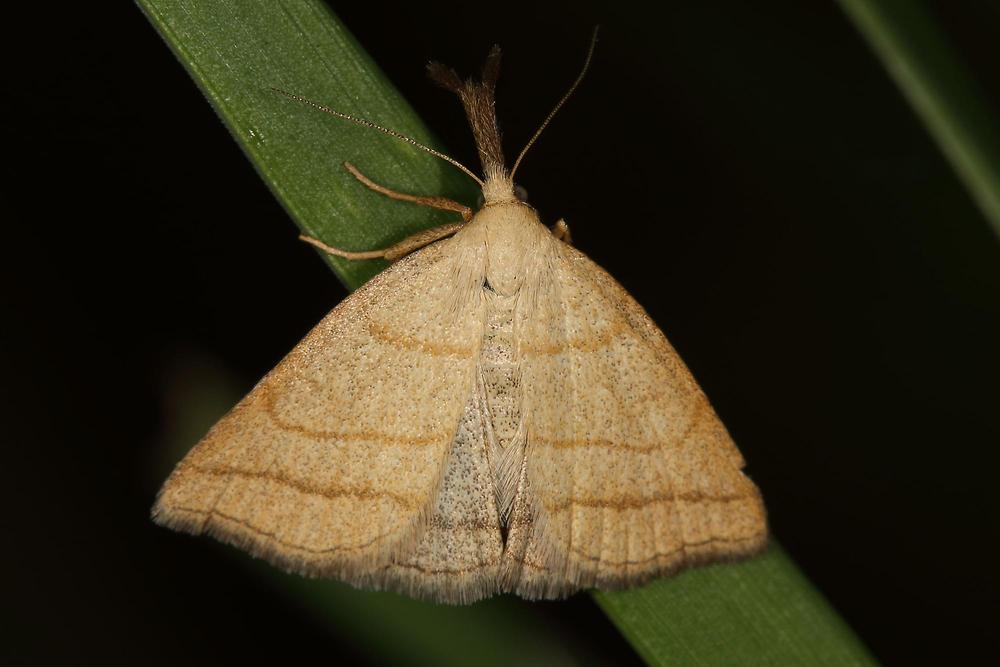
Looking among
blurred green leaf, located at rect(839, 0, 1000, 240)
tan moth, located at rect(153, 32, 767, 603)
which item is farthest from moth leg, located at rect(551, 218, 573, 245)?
blurred green leaf, located at rect(839, 0, 1000, 240)

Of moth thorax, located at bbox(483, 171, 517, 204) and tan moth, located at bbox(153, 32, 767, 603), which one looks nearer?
tan moth, located at bbox(153, 32, 767, 603)

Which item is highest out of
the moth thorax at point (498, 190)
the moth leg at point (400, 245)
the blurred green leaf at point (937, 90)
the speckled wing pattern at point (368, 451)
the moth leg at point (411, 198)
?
the blurred green leaf at point (937, 90)

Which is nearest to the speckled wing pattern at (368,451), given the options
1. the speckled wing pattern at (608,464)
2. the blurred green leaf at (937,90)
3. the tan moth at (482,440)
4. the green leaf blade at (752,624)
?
the tan moth at (482,440)

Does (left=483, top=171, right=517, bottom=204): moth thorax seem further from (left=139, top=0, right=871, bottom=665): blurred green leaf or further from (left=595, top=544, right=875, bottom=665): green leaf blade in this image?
(left=595, top=544, right=875, bottom=665): green leaf blade

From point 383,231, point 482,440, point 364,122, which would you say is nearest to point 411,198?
point 383,231

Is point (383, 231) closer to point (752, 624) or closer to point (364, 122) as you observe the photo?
point (364, 122)

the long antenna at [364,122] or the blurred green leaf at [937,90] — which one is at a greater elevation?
the blurred green leaf at [937,90]

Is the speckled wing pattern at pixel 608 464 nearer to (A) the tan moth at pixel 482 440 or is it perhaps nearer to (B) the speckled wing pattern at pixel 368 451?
(A) the tan moth at pixel 482 440

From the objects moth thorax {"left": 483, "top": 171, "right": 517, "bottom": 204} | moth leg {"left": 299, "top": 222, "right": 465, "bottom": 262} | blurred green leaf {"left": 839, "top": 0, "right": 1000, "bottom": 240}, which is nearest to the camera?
blurred green leaf {"left": 839, "top": 0, "right": 1000, "bottom": 240}
